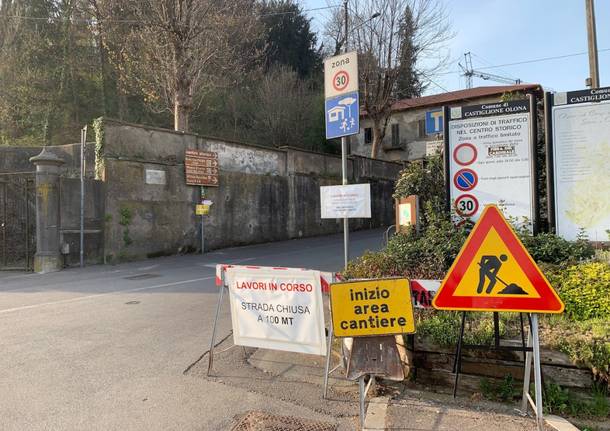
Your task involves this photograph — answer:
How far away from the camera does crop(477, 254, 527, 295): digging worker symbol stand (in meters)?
3.62

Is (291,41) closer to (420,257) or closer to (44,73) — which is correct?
(44,73)

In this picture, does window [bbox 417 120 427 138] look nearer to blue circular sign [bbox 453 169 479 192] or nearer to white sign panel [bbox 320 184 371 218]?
blue circular sign [bbox 453 169 479 192]

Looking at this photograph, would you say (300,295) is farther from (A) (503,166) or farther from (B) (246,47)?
(B) (246,47)

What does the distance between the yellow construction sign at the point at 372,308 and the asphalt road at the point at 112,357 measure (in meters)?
0.82

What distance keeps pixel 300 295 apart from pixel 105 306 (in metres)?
5.04

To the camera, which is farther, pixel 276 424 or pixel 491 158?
pixel 491 158

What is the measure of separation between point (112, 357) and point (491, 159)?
6137mm

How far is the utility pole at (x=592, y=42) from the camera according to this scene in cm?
1513

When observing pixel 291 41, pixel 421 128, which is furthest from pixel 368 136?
pixel 291 41

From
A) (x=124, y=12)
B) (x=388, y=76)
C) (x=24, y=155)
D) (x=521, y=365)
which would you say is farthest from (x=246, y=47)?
(x=521, y=365)

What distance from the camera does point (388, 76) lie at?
29.4 meters

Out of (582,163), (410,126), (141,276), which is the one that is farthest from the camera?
(410,126)

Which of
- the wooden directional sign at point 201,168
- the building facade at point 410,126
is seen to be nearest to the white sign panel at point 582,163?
Result: the wooden directional sign at point 201,168

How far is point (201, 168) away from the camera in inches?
709
